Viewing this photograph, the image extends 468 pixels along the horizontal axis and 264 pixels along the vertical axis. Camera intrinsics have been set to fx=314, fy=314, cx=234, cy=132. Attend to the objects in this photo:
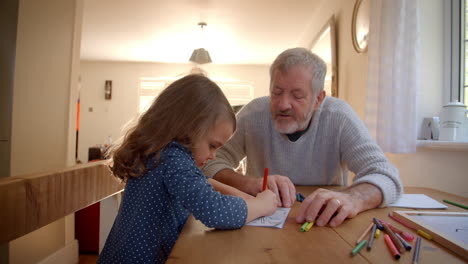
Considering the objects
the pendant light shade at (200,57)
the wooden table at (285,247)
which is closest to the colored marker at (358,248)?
the wooden table at (285,247)

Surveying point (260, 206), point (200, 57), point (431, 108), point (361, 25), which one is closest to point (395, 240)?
point (260, 206)

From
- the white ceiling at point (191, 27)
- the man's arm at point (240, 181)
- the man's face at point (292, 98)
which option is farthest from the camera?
the white ceiling at point (191, 27)

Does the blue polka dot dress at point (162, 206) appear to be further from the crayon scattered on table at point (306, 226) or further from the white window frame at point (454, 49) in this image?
the white window frame at point (454, 49)

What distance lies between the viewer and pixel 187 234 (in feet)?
2.11

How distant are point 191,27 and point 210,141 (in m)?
4.65

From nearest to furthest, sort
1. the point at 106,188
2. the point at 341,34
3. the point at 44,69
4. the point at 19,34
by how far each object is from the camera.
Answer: the point at 106,188, the point at 19,34, the point at 44,69, the point at 341,34

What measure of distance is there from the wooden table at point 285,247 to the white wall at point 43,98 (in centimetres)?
175

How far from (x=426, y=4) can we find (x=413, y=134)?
92cm

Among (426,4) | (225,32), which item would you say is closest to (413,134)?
(426,4)

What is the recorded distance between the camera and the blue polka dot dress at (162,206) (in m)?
0.69

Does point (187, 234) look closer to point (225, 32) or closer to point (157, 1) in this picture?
point (157, 1)

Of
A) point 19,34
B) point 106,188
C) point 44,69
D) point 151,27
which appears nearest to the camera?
point 106,188

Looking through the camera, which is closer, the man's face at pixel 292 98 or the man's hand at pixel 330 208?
the man's hand at pixel 330 208

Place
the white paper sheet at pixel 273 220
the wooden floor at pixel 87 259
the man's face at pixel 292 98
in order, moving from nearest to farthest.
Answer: the white paper sheet at pixel 273 220, the man's face at pixel 292 98, the wooden floor at pixel 87 259
